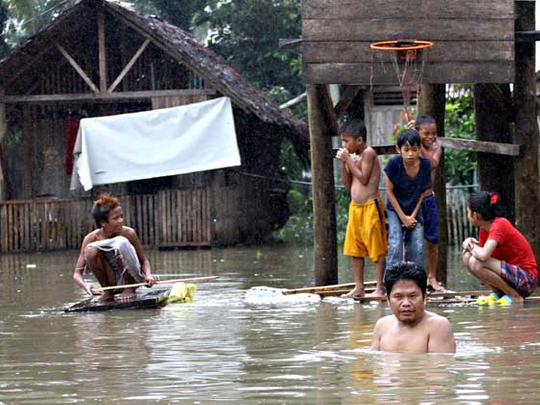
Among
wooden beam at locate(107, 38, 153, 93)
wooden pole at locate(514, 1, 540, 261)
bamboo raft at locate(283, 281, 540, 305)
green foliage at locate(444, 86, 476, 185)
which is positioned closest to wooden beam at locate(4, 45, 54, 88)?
wooden beam at locate(107, 38, 153, 93)

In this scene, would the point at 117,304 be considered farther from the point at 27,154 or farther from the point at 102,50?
the point at 27,154

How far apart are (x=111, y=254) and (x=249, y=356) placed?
13.1 ft

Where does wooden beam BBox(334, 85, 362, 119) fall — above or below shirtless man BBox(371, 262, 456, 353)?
above

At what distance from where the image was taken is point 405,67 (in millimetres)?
12727

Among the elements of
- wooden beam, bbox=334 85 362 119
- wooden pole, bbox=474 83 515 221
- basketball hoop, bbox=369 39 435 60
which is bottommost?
wooden pole, bbox=474 83 515 221

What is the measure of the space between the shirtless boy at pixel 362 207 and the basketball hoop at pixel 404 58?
33.7 inches

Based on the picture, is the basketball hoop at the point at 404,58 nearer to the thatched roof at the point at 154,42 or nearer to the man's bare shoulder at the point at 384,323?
the man's bare shoulder at the point at 384,323

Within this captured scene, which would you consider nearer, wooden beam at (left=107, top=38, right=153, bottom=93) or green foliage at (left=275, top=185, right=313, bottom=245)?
wooden beam at (left=107, top=38, right=153, bottom=93)

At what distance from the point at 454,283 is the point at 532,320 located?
4.27m

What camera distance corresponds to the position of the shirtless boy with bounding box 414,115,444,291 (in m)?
12.0

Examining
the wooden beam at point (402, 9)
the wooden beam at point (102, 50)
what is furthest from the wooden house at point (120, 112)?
the wooden beam at point (402, 9)

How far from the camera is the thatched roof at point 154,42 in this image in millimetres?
22891

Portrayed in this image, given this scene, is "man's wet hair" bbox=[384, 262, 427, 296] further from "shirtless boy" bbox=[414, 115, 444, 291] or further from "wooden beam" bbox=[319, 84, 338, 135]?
"wooden beam" bbox=[319, 84, 338, 135]

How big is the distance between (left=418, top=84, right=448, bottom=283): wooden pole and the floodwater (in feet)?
1.39
